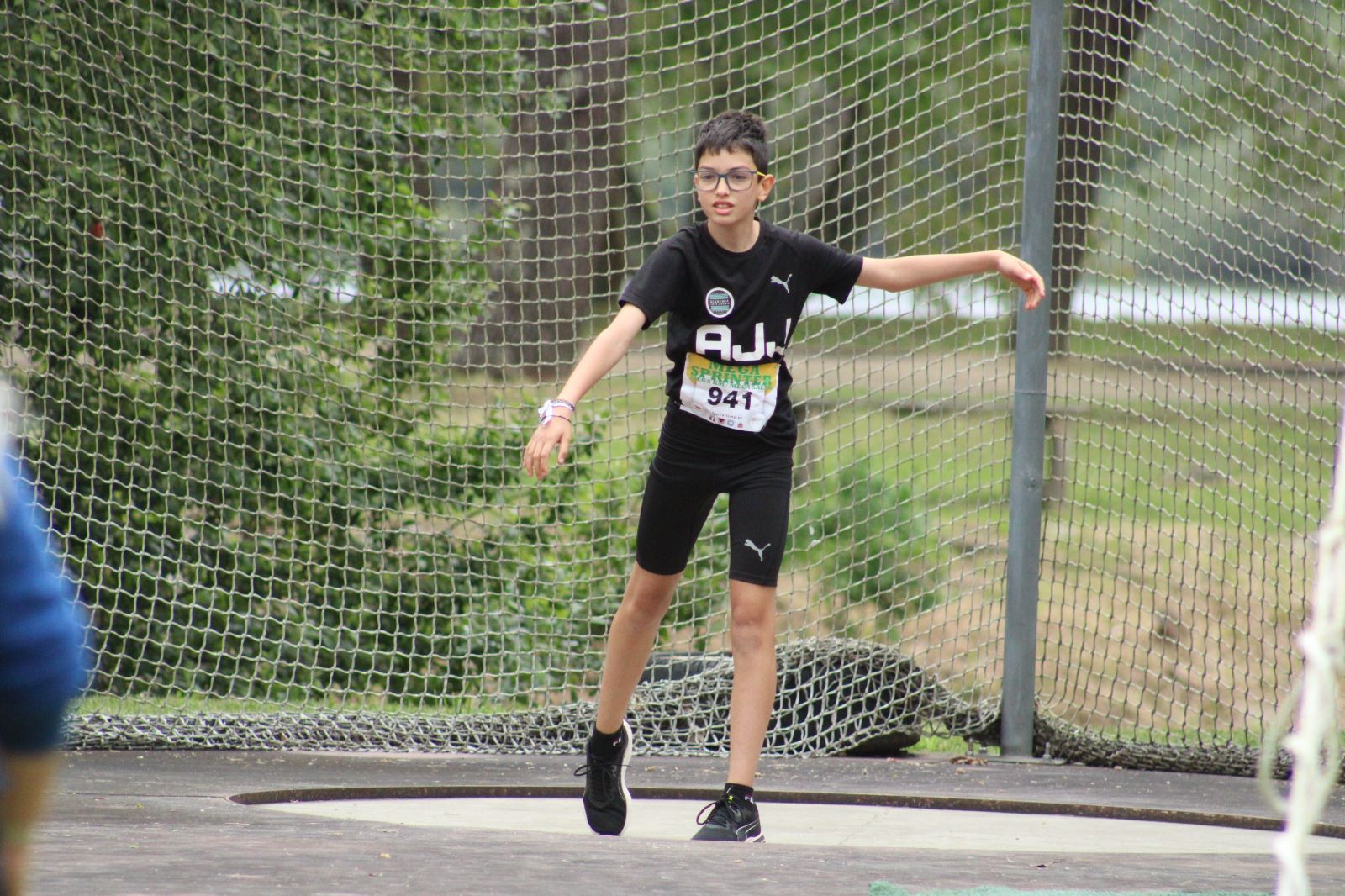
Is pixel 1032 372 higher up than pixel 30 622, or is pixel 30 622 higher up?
pixel 1032 372

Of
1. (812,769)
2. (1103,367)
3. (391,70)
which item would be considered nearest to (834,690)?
(812,769)

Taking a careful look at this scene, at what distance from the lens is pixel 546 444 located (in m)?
3.08

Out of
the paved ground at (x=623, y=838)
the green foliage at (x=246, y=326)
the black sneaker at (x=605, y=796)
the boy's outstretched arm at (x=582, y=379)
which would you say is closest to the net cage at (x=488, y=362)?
the green foliage at (x=246, y=326)

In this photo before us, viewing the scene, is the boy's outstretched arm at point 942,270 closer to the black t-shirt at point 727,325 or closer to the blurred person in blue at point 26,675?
the black t-shirt at point 727,325

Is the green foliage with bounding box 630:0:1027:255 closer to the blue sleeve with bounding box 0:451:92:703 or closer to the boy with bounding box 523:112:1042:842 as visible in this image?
the boy with bounding box 523:112:1042:842

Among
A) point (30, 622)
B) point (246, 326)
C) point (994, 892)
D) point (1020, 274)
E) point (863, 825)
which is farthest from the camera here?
point (246, 326)

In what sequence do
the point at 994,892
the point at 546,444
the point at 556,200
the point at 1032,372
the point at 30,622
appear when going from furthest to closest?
the point at 556,200 → the point at 1032,372 → the point at 546,444 → the point at 994,892 → the point at 30,622

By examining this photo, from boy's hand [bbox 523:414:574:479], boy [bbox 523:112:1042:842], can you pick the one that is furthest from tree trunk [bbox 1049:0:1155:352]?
boy's hand [bbox 523:414:574:479]

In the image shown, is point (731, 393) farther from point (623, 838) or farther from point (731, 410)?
point (623, 838)

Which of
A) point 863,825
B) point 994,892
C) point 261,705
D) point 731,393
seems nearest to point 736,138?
point 731,393

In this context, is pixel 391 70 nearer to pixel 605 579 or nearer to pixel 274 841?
pixel 605 579

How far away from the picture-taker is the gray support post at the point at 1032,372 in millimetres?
5047

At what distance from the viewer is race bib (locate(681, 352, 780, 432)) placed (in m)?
3.54

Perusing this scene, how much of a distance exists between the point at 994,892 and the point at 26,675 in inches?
80.8
